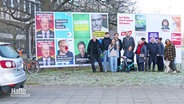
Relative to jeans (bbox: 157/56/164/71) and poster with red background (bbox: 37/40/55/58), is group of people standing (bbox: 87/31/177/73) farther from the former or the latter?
poster with red background (bbox: 37/40/55/58)

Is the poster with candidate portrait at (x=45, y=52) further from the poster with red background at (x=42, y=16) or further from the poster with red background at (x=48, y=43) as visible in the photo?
the poster with red background at (x=42, y=16)

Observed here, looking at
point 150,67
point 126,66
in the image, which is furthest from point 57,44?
point 150,67

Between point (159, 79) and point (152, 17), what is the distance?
17.3 feet

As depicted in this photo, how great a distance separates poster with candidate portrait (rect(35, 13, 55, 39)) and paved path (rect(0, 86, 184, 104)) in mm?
5082

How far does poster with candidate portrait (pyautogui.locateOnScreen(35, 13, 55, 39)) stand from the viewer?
17.0 metres

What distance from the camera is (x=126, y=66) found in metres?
16.9

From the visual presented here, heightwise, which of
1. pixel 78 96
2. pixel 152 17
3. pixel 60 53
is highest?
pixel 152 17

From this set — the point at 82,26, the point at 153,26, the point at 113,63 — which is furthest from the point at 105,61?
the point at 153,26

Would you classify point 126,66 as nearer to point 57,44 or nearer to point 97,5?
point 57,44

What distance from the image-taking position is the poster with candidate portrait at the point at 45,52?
56.1 feet

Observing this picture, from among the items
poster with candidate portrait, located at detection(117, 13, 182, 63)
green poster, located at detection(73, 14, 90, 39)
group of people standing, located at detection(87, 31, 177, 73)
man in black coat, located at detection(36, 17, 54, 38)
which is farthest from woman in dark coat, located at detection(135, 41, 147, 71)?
man in black coat, located at detection(36, 17, 54, 38)

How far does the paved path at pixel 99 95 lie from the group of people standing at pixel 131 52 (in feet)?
15.1

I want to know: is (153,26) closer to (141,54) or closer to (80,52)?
(141,54)

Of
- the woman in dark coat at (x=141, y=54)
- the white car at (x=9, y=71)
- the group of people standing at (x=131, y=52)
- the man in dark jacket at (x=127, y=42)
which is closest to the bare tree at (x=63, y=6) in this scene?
the group of people standing at (x=131, y=52)
